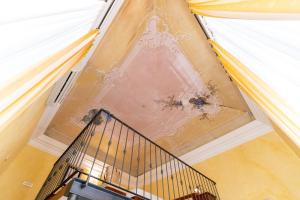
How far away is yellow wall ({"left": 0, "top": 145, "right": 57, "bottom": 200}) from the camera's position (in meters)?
3.61

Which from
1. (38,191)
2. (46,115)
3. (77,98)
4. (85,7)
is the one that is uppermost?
(77,98)

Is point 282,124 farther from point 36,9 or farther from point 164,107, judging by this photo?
point 164,107

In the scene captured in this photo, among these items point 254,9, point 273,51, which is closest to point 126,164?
point 273,51

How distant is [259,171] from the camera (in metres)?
3.38

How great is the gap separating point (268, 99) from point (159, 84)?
7.68 ft

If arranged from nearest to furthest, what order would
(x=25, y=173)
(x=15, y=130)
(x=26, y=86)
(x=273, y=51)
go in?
(x=26, y=86)
(x=273, y=51)
(x=15, y=130)
(x=25, y=173)

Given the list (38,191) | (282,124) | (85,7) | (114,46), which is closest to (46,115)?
(38,191)

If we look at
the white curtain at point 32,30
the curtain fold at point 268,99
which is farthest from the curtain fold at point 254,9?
the white curtain at point 32,30

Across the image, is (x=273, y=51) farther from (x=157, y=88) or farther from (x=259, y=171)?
(x=259, y=171)

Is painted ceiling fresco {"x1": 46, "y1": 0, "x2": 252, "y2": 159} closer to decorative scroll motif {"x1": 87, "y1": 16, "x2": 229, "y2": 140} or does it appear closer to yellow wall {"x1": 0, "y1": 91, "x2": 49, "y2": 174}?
decorative scroll motif {"x1": 87, "y1": 16, "x2": 229, "y2": 140}

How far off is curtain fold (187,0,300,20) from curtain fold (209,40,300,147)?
547mm

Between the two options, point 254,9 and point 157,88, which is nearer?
point 254,9

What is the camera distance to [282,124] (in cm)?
123

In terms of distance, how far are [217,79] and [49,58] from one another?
3038 millimetres
